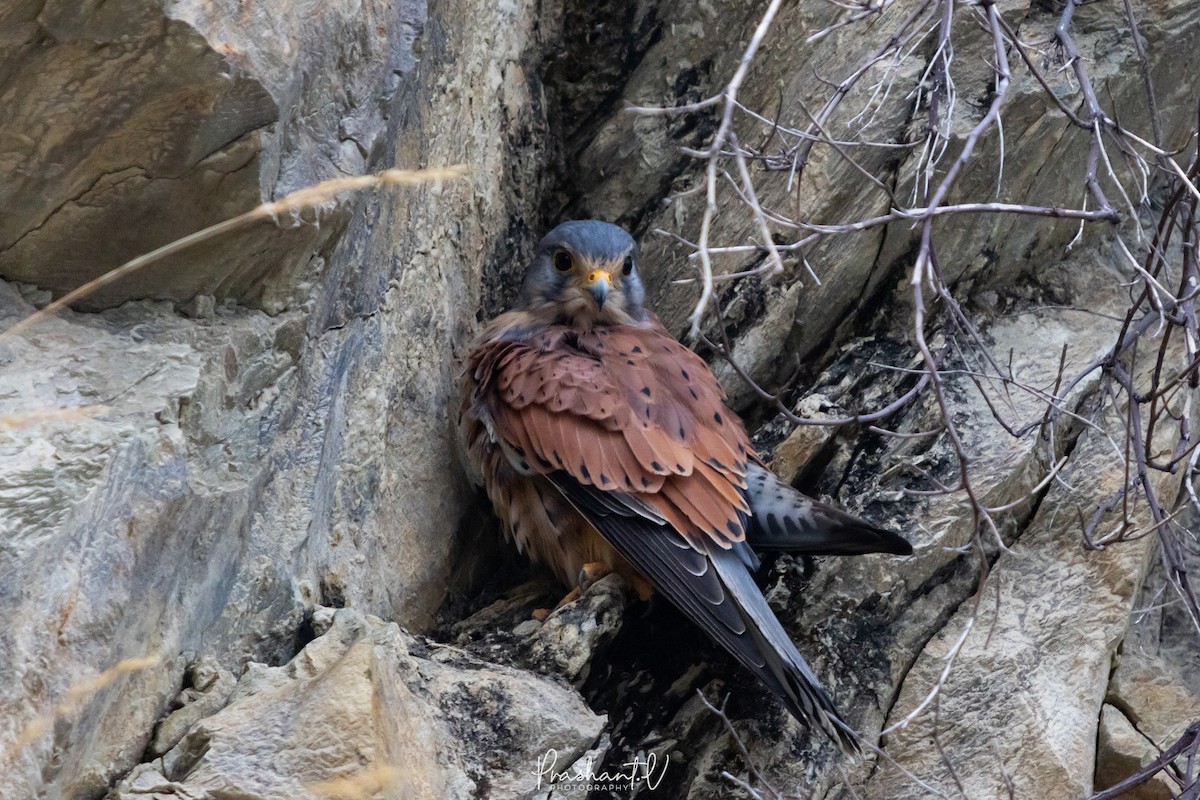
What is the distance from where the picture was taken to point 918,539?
3.38 meters

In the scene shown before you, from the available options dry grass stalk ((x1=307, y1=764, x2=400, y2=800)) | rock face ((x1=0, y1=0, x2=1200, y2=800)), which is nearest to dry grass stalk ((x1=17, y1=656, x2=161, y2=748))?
rock face ((x1=0, y1=0, x2=1200, y2=800))

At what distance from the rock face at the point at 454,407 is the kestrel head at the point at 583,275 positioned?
0.87 feet

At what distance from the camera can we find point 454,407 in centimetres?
369

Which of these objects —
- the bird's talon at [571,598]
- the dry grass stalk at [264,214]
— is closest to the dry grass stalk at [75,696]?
the dry grass stalk at [264,214]

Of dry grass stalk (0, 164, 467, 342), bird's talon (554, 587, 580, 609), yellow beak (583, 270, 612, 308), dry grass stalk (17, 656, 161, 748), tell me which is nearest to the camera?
dry grass stalk (17, 656, 161, 748)

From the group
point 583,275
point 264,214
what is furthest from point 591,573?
point 264,214

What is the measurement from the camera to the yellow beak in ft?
11.5

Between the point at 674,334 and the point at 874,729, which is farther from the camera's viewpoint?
the point at 674,334

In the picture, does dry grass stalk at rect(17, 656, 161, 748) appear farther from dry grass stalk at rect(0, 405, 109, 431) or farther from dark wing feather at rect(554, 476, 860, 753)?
dark wing feather at rect(554, 476, 860, 753)

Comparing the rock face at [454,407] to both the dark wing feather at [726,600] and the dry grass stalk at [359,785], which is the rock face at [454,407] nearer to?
the dry grass stalk at [359,785]

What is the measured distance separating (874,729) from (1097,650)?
2.32 feet

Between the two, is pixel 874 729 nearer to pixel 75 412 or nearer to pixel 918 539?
pixel 918 539

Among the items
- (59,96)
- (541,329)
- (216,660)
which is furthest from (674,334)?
(59,96)

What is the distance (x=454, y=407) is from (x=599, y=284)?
23.8 inches
